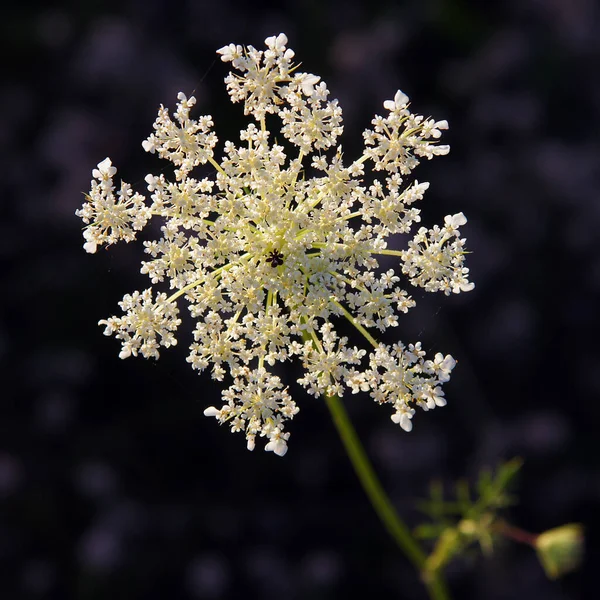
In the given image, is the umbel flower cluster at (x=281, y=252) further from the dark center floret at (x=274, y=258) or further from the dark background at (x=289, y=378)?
the dark background at (x=289, y=378)

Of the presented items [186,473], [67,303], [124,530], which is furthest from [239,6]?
[124,530]

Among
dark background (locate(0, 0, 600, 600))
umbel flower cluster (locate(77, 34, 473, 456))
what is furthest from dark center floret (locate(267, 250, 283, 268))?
dark background (locate(0, 0, 600, 600))

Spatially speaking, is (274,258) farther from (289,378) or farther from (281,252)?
(289,378)

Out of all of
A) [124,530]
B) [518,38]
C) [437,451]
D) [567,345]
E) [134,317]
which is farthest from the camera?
[518,38]

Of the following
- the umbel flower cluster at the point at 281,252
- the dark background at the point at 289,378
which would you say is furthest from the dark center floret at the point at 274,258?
the dark background at the point at 289,378

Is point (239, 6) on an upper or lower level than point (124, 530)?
upper

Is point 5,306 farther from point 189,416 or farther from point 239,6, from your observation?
point 239,6

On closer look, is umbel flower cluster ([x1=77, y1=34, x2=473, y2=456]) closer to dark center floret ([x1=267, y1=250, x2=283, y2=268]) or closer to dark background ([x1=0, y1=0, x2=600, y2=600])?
dark center floret ([x1=267, y1=250, x2=283, y2=268])

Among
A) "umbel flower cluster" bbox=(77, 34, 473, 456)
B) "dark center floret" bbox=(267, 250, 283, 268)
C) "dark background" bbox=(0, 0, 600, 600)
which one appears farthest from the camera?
"dark background" bbox=(0, 0, 600, 600)
